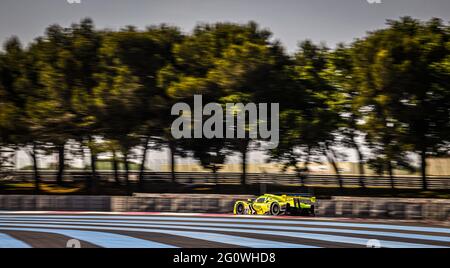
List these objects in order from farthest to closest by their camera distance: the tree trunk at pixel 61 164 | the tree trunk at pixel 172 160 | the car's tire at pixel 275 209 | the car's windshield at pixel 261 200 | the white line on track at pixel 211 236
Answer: the tree trunk at pixel 61 164 → the tree trunk at pixel 172 160 → the car's windshield at pixel 261 200 → the car's tire at pixel 275 209 → the white line on track at pixel 211 236

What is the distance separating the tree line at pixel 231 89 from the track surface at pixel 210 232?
9.30 metres

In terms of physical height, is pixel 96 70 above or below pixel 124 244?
above

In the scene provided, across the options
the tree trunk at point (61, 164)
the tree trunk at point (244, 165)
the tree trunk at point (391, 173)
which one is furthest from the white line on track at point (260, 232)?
the tree trunk at point (61, 164)

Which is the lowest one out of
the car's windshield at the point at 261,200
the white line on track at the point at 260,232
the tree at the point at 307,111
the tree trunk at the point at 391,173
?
the white line on track at the point at 260,232

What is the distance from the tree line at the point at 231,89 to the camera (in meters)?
26.5

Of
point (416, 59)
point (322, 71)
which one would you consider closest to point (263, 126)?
point (322, 71)

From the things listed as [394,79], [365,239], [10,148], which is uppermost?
[394,79]

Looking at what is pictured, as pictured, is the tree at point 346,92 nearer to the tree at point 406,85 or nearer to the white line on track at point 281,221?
the tree at point 406,85

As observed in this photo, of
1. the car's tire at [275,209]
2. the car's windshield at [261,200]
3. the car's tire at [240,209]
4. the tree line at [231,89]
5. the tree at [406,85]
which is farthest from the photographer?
the tree line at [231,89]

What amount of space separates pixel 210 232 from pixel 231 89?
13.6m

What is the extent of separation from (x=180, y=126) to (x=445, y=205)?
14.1 metres
